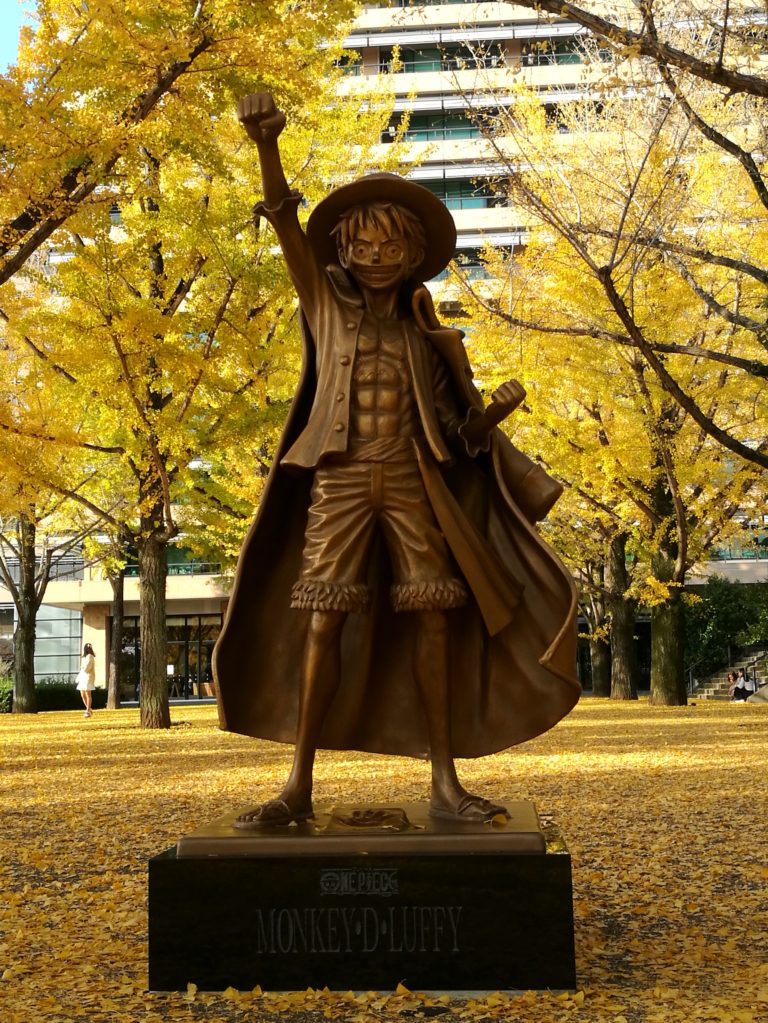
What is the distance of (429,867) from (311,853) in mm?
382

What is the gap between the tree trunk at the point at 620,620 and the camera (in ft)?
69.6

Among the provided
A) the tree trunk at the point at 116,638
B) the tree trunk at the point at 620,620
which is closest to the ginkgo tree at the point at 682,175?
the tree trunk at the point at 620,620

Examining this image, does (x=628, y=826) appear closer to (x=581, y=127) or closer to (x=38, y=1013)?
(x=38, y=1013)

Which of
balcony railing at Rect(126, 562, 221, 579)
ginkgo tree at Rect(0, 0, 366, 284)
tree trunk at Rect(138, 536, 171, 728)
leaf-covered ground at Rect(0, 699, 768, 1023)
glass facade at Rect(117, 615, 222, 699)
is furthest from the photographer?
glass facade at Rect(117, 615, 222, 699)

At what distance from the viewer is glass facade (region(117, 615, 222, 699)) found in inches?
1534

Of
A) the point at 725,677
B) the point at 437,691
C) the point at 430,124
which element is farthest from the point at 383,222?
the point at 430,124

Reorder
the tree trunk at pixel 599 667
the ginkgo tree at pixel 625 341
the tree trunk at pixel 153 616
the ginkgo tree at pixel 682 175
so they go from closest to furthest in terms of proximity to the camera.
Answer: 1. the ginkgo tree at pixel 682 175
2. the ginkgo tree at pixel 625 341
3. the tree trunk at pixel 153 616
4. the tree trunk at pixel 599 667

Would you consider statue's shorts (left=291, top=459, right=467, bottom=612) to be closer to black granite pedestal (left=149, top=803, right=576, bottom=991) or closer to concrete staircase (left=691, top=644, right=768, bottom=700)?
black granite pedestal (left=149, top=803, right=576, bottom=991)

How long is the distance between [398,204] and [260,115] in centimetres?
64

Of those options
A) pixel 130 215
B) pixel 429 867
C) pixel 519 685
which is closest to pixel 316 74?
pixel 130 215

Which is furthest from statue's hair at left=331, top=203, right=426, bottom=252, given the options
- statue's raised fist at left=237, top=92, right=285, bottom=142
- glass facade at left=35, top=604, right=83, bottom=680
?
glass facade at left=35, top=604, right=83, bottom=680

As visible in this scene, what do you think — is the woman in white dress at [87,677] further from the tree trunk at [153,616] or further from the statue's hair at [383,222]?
the statue's hair at [383,222]

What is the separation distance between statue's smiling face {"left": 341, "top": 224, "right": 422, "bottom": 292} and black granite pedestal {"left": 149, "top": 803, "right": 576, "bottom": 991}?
2065 mm

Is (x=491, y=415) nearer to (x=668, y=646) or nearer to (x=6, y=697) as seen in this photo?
(x=668, y=646)
